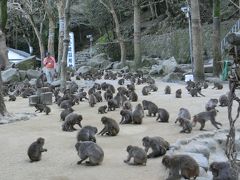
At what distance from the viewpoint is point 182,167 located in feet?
26.8

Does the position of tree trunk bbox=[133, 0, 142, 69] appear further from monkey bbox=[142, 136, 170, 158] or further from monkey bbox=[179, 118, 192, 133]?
monkey bbox=[142, 136, 170, 158]

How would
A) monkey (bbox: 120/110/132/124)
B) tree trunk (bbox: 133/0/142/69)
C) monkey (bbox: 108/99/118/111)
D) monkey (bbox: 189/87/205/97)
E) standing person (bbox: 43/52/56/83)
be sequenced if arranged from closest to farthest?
monkey (bbox: 120/110/132/124) < monkey (bbox: 108/99/118/111) < monkey (bbox: 189/87/205/97) < standing person (bbox: 43/52/56/83) < tree trunk (bbox: 133/0/142/69)

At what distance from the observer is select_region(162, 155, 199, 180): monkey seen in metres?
8.16

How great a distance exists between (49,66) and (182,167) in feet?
71.1

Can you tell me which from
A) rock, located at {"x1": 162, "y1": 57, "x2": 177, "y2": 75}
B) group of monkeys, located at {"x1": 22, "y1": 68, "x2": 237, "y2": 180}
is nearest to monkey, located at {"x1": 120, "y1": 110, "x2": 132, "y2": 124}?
group of monkeys, located at {"x1": 22, "y1": 68, "x2": 237, "y2": 180}

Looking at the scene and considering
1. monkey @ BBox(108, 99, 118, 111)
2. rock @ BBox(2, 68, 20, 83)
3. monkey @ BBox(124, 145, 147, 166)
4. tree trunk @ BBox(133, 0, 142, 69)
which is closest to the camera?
monkey @ BBox(124, 145, 147, 166)

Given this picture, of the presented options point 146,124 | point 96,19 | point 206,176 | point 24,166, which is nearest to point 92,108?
point 146,124

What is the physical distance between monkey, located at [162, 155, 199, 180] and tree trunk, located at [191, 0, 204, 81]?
60.3 ft

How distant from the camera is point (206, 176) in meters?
8.64

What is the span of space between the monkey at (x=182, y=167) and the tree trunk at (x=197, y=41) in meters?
18.4

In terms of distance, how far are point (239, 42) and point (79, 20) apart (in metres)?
52.7

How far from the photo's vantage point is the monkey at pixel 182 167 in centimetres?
816

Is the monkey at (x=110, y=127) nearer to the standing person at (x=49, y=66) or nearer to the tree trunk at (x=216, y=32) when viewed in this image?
the tree trunk at (x=216, y=32)

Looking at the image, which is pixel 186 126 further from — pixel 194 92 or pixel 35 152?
pixel 194 92
